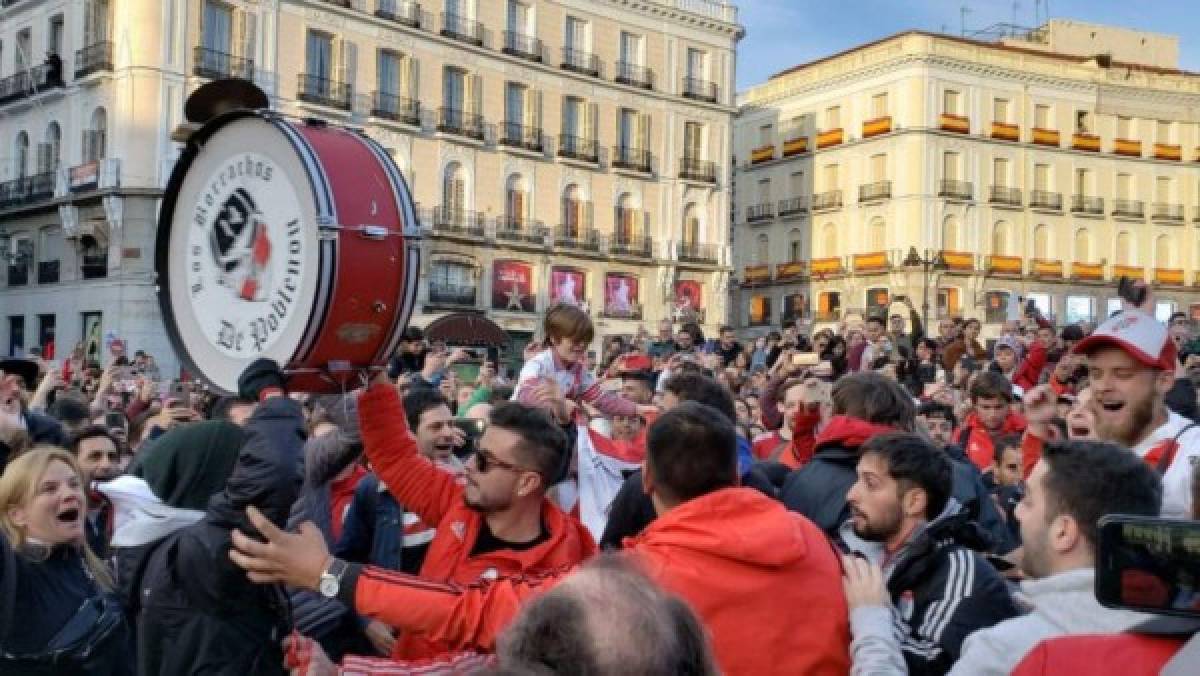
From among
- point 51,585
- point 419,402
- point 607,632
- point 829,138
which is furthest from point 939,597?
point 829,138

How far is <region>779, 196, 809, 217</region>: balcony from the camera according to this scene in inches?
2213

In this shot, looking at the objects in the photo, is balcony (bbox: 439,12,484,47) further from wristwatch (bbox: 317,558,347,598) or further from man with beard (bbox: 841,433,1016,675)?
wristwatch (bbox: 317,558,347,598)

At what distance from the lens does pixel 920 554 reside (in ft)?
11.6

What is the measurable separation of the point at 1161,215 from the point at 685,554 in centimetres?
5990

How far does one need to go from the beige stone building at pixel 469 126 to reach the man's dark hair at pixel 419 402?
25860mm

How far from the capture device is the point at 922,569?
11.5ft

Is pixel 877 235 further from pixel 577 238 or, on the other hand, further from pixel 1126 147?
pixel 577 238

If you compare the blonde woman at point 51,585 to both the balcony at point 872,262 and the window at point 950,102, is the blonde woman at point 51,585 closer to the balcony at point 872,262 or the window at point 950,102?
the balcony at point 872,262

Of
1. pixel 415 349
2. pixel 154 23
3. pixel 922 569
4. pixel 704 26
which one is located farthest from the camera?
pixel 704 26

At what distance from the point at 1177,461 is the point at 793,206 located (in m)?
53.5

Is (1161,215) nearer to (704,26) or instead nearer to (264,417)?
(704,26)

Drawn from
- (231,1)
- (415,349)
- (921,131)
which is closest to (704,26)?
(921,131)

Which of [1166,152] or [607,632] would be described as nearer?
[607,632]

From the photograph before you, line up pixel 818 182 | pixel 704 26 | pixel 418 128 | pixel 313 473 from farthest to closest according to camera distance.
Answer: pixel 818 182, pixel 704 26, pixel 418 128, pixel 313 473
